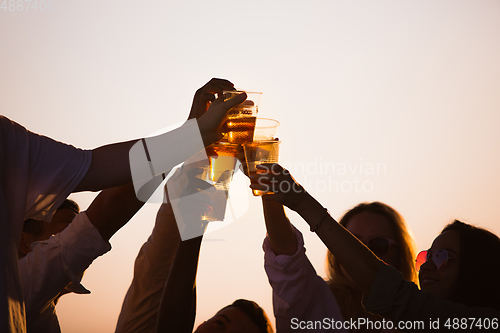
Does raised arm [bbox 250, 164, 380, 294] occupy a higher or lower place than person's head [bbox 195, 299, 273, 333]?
higher

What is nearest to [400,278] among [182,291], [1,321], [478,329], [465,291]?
[478,329]

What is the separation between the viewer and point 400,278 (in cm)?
166

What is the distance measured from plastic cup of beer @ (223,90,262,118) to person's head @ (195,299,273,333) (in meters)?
1.61

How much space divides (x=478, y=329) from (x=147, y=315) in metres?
1.75

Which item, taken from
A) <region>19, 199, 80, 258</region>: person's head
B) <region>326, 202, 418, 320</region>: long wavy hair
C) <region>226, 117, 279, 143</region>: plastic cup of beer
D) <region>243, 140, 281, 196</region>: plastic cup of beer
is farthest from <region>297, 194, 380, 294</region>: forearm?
<region>19, 199, 80, 258</region>: person's head

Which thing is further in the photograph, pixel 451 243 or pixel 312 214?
pixel 451 243

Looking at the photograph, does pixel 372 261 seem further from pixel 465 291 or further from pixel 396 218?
pixel 396 218

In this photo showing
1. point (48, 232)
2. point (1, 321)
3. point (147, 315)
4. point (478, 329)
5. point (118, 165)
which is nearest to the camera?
point (1, 321)

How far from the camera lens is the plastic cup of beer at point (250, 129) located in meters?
1.77

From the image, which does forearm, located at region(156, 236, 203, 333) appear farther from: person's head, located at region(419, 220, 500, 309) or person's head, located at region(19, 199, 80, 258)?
person's head, located at region(19, 199, 80, 258)

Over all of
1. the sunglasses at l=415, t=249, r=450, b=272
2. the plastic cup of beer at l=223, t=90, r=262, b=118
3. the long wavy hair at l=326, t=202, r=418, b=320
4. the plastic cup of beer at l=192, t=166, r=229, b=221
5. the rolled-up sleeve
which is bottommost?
the long wavy hair at l=326, t=202, r=418, b=320

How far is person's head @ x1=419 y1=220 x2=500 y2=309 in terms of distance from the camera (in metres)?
2.04

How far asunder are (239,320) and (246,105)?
169cm

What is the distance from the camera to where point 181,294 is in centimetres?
175
